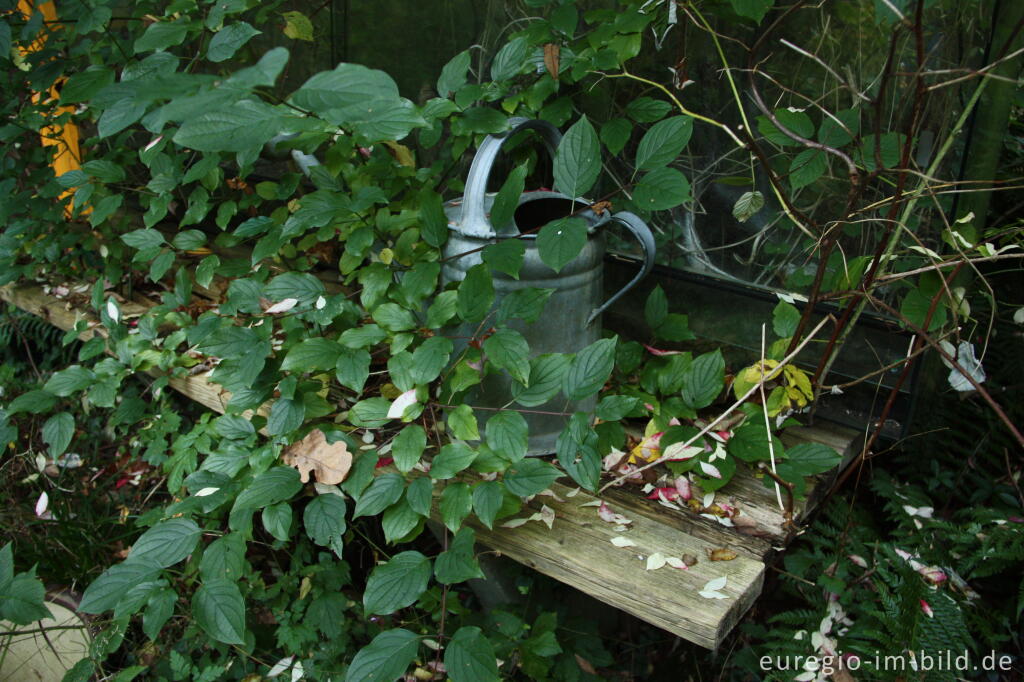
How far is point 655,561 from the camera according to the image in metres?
1.34

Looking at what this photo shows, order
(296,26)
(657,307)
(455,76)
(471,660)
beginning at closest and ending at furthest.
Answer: (471,660)
(455,76)
(657,307)
(296,26)

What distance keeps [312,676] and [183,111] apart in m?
1.26

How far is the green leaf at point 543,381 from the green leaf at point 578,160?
0.28m

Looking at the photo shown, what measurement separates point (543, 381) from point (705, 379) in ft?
1.24

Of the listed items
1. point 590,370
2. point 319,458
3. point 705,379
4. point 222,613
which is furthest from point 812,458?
point 222,613

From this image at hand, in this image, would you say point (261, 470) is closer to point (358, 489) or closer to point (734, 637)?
point (358, 489)

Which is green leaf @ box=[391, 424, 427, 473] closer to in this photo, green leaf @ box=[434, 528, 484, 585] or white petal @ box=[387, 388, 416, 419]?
white petal @ box=[387, 388, 416, 419]

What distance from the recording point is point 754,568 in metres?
1.32

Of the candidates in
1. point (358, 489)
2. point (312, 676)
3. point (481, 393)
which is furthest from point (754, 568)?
point (312, 676)

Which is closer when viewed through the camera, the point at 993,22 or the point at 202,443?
the point at 993,22

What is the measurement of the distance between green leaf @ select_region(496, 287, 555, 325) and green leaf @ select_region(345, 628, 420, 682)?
21.2 inches

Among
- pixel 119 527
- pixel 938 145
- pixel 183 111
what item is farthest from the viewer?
pixel 119 527

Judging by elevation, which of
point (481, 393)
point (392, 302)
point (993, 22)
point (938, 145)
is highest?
point (993, 22)

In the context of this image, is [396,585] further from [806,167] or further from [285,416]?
[806,167]
